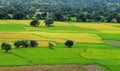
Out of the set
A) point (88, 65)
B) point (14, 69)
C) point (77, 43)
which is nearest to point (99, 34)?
point (77, 43)

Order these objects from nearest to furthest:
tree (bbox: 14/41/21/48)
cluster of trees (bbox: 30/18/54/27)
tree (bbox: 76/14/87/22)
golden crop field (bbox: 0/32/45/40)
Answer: tree (bbox: 14/41/21/48) → golden crop field (bbox: 0/32/45/40) → cluster of trees (bbox: 30/18/54/27) → tree (bbox: 76/14/87/22)

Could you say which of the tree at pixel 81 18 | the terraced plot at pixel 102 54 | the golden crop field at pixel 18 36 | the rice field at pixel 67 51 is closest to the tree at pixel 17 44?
the rice field at pixel 67 51

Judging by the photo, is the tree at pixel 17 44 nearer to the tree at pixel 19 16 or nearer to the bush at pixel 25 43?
the bush at pixel 25 43

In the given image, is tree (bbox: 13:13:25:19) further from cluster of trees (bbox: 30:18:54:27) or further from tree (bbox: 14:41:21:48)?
tree (bbox: 14:41:21:48)

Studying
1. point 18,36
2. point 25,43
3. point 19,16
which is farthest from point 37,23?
point 25,43

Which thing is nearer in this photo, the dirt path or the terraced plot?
the dirt path

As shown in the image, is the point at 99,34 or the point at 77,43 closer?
the point at 77,43

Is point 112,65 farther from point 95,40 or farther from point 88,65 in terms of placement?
point 95,40

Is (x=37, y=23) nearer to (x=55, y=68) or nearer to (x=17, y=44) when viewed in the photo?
(x=17, y=44)

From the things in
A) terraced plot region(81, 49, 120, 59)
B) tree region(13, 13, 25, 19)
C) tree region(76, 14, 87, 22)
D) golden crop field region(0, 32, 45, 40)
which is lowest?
tree region(76, 14, 87, 22)

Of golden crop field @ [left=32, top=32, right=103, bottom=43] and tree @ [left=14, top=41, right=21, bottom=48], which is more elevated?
tree @ [left=14, top=41, right=21, bottom=48]

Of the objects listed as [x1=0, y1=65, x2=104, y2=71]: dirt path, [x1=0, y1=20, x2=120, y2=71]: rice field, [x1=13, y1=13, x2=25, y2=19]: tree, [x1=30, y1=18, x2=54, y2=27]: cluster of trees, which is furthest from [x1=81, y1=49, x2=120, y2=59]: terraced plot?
[x1=13, y1=13, x2=25, y2=19]: tree
